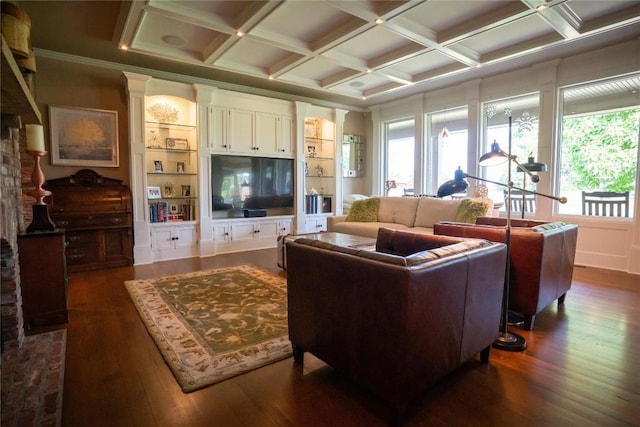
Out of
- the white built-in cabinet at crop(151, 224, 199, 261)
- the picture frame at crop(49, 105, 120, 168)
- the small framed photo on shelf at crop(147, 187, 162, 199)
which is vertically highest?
the picture frame at crop(49, 105, 120, 168)

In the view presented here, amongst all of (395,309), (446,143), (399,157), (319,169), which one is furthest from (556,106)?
(395,309)

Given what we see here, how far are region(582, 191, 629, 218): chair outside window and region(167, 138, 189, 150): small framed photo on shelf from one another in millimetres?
5774

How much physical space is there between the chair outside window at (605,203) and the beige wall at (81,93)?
20.8 ft

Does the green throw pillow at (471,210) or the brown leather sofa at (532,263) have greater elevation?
the green throw pillow at (471,210)

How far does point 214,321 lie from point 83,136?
3.47m

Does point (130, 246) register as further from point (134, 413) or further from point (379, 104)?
point (379, 104)

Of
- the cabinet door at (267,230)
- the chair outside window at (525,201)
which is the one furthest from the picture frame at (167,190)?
the chair outside window at (525,201)

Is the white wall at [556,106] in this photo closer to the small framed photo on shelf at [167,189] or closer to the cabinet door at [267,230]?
the cabinet door at [267,230]

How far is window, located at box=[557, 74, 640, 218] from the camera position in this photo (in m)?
4.29

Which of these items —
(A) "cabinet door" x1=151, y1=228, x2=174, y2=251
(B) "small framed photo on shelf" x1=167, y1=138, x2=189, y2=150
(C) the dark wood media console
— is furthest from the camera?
(B) "small framed photo on shelf" x1=167, y1=138, x2=189, y2=150

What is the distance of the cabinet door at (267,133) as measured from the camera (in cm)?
577

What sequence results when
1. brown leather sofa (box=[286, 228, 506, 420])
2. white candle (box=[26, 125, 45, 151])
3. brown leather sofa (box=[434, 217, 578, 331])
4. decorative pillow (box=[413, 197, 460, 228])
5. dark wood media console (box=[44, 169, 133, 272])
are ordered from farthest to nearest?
decorative pillow (box=[413, 197, 460, 228]), dark wood media console (box=[44, 169, 133, 272]), white candle (box=[26, 125, 45, 151]), brown leather sofa (box=[434, 217, 578, 331]), brown leather sofa (box=[286, 228, 506, 420])

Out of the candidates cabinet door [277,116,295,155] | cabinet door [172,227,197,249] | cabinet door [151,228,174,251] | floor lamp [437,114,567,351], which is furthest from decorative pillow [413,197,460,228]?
cabinet door [151,228,174,251]

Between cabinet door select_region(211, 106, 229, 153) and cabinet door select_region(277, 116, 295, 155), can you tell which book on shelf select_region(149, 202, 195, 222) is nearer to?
cabinet door select_region(211, 106, 229, 153)
